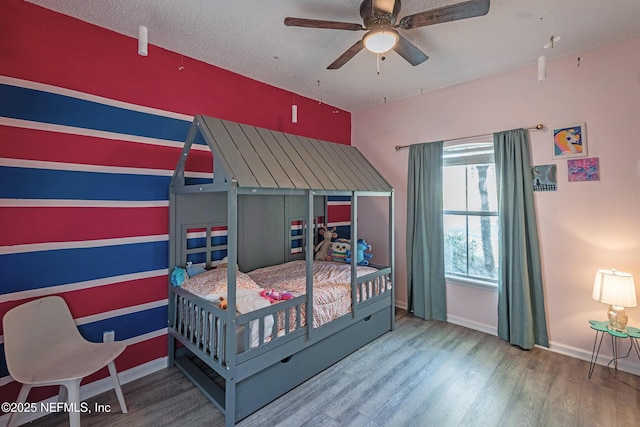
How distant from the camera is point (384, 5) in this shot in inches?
68.2

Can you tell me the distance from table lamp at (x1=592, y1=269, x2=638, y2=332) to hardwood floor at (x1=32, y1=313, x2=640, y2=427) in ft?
1.55

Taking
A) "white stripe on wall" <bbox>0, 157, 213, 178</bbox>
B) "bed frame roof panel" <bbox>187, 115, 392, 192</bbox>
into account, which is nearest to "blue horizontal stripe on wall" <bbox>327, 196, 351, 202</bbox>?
"bed frame roof panel" <bbox>187, 115, 392, 192</bbox>

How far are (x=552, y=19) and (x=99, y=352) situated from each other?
397 cm

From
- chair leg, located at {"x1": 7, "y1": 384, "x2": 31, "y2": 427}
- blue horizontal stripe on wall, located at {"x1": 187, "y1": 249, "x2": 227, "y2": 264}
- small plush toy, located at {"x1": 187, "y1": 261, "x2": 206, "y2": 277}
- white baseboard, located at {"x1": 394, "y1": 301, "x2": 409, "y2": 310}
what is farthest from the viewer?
white baseboard, located at {"x1": 394, "y1": 301, "x2": 409, "y2": 310}

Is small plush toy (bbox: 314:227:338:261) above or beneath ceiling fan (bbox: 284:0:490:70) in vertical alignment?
beneath

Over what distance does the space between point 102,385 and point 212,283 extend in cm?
114

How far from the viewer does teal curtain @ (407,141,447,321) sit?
3.48 m

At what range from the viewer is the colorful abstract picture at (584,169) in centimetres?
258

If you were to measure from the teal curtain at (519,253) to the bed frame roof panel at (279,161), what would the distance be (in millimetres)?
1233

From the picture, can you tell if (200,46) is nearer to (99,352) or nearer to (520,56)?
(99,352)

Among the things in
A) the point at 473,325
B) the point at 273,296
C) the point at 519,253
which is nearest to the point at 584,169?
the point at 519,253

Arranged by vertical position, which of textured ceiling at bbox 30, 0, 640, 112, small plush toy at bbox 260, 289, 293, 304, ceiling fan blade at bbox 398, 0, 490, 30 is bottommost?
small plush toy at bbox 260, 289, 293, 304

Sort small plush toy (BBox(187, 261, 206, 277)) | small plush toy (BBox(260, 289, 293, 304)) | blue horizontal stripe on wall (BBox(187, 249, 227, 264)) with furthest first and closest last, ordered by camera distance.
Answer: blue horizontal stripe on wall (BBox(187, 249, 227, 264)) < small plush toy (BBox(187, 261, 206, 277)) < small plush toy (BBox(260, 289, 293, 304))

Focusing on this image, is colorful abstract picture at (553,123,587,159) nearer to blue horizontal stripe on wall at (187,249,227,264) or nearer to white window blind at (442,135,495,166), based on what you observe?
white window blind at (442,135,495,166)
